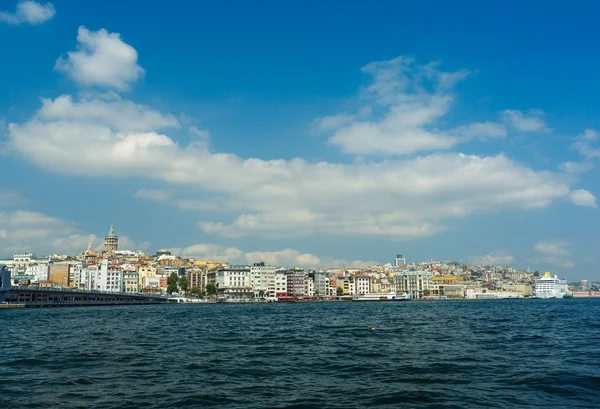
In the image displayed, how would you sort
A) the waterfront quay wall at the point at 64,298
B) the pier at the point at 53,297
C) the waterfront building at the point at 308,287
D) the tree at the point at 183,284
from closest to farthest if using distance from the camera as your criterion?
1. the pier at the point at 53,297
2. the waterfront quay wall at the point at 64,298
3. the tree at the point at 183,284
4. the waterfront building at the point at 308,287

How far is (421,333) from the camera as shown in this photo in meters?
37.6

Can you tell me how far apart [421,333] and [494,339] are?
629 cm

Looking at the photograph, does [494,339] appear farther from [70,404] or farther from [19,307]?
[19,307]

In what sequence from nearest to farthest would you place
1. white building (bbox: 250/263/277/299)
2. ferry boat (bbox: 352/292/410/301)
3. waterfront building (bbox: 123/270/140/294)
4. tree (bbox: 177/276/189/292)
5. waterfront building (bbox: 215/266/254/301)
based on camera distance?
waterfront building (bbox: 215/266/254/301) < waterfront building (bbox: 123/270/140/294) < white building (bbox: 250/263/277/299) < tree (bbox: 177/276/189/292) < ferry boat (bbox: 352/292/410/301)

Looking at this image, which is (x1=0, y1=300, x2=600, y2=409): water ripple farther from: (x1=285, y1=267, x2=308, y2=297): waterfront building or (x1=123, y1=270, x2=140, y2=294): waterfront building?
(x1=123, y1=270, x2=140, y2=294): waterfront building

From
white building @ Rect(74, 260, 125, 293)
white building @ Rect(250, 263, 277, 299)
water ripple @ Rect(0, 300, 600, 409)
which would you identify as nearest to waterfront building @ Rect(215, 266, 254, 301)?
white building @ Rect(250, 263, 277, 299)

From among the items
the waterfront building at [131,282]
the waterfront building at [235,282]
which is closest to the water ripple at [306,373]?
the waterfront building at [235,282]

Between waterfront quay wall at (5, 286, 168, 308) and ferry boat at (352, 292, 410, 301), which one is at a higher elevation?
waterfront quay wall at (5, 286, 168, 308)

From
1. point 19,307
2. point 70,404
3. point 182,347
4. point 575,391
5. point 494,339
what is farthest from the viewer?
point 19,307

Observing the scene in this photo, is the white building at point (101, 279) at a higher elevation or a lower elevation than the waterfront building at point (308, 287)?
higher

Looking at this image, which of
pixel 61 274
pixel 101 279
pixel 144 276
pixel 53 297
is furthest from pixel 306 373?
pixel 61 274

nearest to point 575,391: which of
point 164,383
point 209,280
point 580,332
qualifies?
point 164,383

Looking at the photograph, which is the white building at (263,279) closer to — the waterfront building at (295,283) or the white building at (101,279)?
the waterfront building at (295,283)

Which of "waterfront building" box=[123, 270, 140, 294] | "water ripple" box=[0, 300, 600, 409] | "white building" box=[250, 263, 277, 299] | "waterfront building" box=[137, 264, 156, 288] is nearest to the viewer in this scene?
"water ripple" box=[0, 300, 600, 409]
